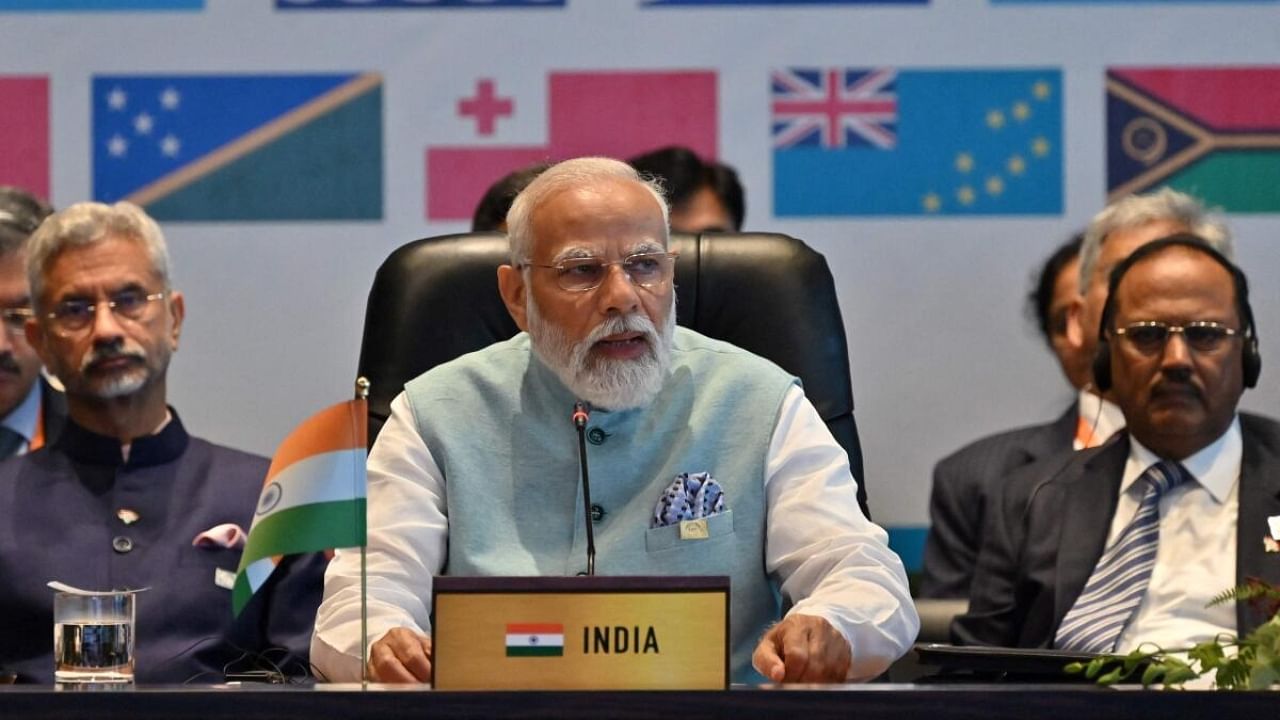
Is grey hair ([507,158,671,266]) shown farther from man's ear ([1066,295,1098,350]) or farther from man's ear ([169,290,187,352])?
man's ear ([1066,295,1098,350])

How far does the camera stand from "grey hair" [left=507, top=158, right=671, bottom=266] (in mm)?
3213

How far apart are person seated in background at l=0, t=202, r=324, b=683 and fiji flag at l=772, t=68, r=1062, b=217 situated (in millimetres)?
1584

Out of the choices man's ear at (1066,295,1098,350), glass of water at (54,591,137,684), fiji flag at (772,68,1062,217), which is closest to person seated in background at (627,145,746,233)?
fiji flag at (772,68,1062,217)

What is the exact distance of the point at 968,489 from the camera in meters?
4.46

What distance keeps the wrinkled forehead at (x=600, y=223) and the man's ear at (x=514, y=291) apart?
63 mm

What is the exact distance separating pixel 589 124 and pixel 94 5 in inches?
48.7

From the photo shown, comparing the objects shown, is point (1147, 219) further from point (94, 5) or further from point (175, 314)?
point (94, 5)

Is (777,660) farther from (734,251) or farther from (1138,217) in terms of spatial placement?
(1138,217)

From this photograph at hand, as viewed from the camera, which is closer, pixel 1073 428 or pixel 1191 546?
pixel 1191 546

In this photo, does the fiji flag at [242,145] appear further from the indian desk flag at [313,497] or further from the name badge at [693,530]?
the indian desk flag at [313,497]

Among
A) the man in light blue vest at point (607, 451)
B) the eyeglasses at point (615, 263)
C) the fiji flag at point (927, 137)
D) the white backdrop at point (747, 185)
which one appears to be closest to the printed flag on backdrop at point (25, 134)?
the white backdrop at point (747, 185)

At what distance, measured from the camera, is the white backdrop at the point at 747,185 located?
4.67 metres
